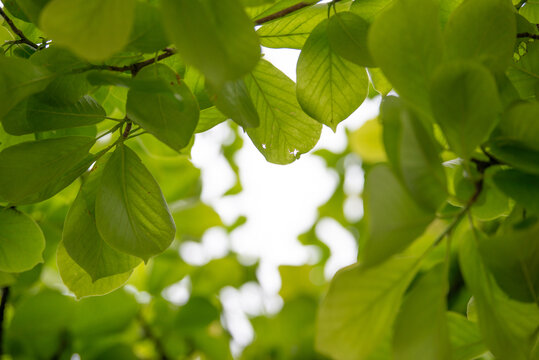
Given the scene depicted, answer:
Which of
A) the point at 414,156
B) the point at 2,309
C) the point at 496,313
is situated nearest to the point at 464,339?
the point at 496,313

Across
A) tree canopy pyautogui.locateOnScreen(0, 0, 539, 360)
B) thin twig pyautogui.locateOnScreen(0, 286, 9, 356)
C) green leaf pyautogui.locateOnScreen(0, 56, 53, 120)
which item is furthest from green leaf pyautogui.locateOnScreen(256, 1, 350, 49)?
thin twig pyautogui.locateOnScreen(0, 286, 9, 356)

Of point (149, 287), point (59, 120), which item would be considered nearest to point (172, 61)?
point (59, 120)

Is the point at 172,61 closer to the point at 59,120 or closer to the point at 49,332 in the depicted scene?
the point at 59,120

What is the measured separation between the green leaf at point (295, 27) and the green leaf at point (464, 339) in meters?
0.28

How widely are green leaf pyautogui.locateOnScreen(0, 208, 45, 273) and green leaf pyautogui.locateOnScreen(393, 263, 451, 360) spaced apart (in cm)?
34

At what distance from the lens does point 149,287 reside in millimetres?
1014

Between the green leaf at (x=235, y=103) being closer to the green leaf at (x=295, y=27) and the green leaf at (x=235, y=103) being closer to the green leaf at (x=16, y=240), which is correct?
the green leaf at (x=295, y=27)

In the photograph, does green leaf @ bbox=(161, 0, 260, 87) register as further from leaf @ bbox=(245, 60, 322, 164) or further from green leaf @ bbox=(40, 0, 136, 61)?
leaf @ bbox=(245, 60, 322, 164)

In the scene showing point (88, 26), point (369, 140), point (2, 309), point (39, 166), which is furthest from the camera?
point (369, 140)

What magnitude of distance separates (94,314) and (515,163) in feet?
2.25

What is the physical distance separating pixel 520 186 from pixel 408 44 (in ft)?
0.40

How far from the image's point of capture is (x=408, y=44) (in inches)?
13.0

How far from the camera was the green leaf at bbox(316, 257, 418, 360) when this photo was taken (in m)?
0.32

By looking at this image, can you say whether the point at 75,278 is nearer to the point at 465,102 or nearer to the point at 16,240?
the point at 16,240
